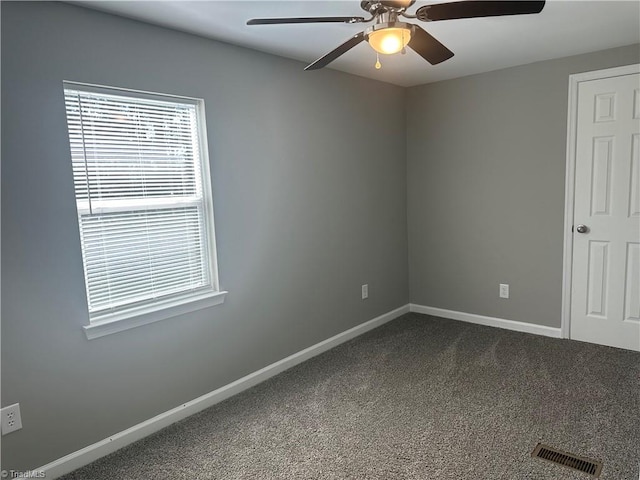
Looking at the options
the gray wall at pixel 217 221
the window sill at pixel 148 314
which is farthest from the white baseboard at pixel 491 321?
the window sill at pixel 148 314

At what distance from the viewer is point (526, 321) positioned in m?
3.86

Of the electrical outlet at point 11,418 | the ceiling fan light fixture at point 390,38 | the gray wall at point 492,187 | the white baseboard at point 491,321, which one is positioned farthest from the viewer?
the white baseboard at point 491,321

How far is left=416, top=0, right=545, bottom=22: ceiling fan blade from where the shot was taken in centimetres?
155

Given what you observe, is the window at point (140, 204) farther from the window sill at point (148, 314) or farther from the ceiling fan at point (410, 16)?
the ceiling fan at point (410, 16)

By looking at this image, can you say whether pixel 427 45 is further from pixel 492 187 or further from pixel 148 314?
pixel 492 187

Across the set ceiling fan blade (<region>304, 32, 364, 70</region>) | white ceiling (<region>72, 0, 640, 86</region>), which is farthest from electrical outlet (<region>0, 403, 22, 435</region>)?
ceiling fan blade (<region>304, 32, 364, 70</region>)

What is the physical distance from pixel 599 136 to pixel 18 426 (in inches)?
161

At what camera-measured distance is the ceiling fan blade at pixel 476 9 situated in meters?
1.55

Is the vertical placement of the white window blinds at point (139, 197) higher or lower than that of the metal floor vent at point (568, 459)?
higher

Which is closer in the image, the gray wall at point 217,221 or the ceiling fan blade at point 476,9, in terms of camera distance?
the ceiling fan blade at point 476,9

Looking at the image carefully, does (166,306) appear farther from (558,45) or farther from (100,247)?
(558,45)

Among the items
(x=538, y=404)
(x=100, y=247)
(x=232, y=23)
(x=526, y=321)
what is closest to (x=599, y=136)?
(x=526, y=321)

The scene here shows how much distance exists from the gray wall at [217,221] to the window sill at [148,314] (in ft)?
0.18

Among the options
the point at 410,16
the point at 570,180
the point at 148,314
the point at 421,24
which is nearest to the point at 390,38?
the point at 410,16
